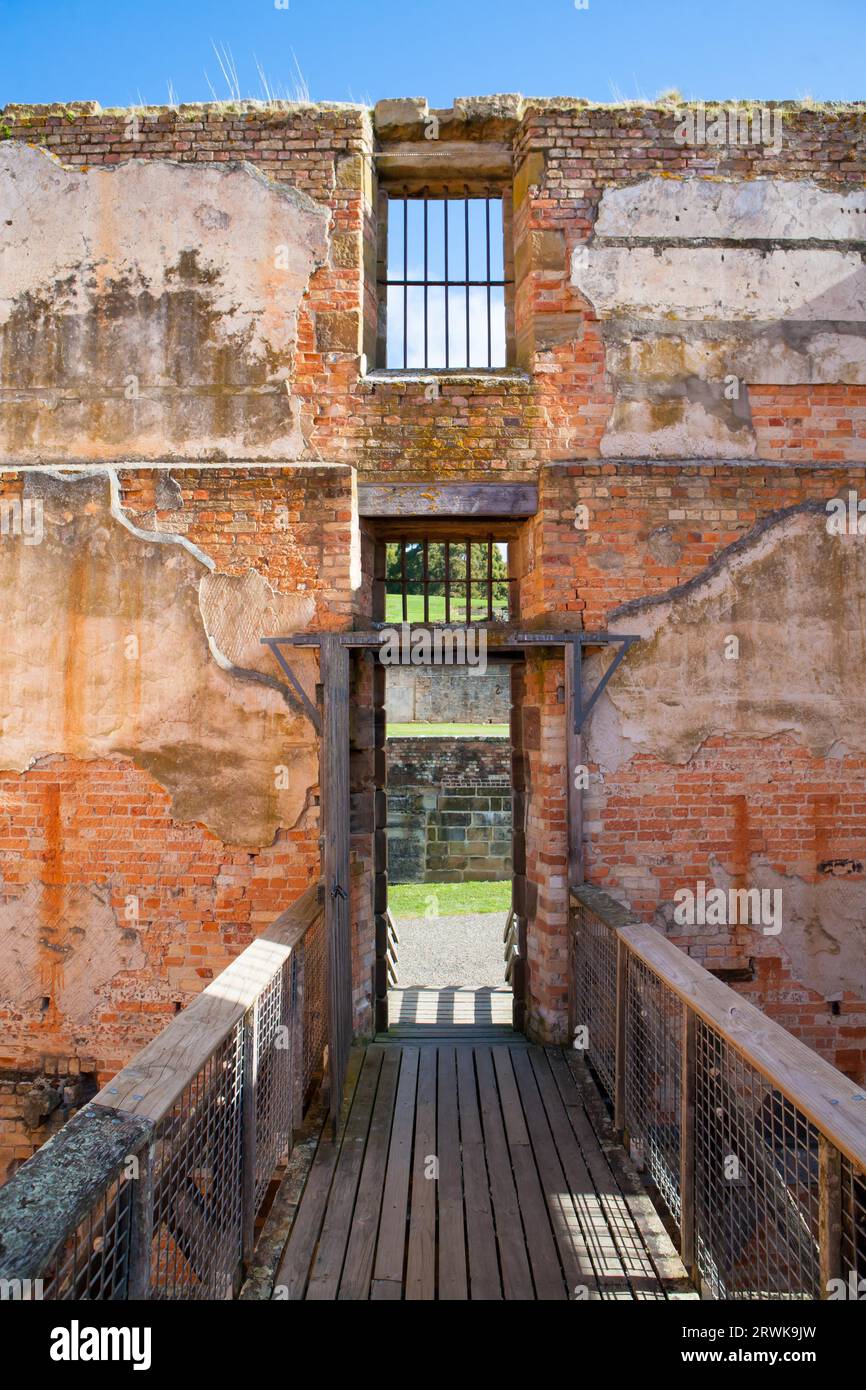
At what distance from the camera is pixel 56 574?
5879 mm

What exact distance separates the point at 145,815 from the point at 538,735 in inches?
106

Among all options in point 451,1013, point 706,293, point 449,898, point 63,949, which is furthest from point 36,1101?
→ point 449,898

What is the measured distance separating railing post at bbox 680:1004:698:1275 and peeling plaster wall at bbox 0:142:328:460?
4.38 meters

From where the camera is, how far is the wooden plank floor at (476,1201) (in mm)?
3346

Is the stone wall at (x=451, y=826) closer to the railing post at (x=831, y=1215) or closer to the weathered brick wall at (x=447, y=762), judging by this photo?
the weathered brick wall at (x=447, y=762)

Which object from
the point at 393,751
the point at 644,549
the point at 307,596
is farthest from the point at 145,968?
the point at 393,751

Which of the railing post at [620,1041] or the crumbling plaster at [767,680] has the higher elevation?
the crumbling plaster at [767,680]

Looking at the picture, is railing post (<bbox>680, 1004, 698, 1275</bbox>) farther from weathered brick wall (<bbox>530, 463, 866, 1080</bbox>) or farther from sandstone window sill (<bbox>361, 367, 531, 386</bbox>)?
sandstone window sill (<bbox>361, 367, 531, 386</bbox>)

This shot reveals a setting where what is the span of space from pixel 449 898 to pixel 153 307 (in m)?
9.29

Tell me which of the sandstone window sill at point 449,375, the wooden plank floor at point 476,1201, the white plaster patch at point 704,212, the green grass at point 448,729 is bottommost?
the wooden plank floor at point 476,1201

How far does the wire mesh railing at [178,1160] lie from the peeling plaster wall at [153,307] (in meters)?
3.57

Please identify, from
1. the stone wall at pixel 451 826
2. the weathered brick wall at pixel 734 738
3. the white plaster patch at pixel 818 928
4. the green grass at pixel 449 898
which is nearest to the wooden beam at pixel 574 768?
the weathered brick wall at pixel 734 738

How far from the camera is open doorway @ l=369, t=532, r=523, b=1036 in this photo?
21.5 feet

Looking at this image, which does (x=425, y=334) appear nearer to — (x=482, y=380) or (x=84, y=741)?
(x=482, y=380)
